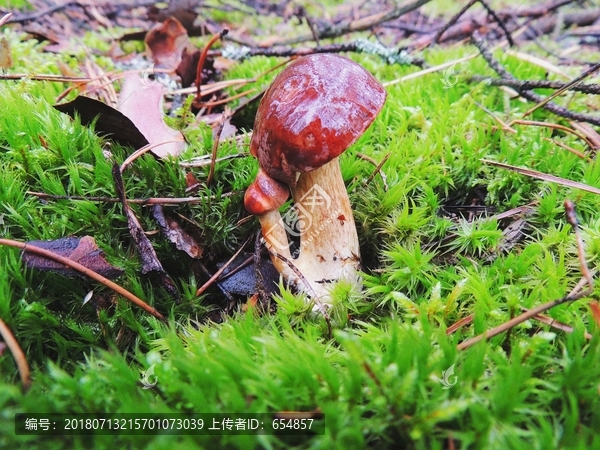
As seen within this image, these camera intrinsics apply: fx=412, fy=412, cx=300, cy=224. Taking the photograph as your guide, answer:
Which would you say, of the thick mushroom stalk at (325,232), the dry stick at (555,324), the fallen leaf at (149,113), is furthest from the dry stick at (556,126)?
the fallen leaf at (149,113)

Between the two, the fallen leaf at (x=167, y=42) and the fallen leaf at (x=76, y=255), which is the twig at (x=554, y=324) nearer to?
the fallen leaf at (x=76, y=255)

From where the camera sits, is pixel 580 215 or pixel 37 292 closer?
pixel 37 292

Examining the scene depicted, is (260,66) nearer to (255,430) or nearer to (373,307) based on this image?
(373,307)

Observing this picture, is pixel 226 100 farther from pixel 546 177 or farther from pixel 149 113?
pixel 546 177

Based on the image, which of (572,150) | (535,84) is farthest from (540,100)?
(572,150)

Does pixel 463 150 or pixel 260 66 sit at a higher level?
pixel 260 66

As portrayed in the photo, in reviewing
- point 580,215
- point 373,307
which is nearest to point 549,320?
point 373,307
